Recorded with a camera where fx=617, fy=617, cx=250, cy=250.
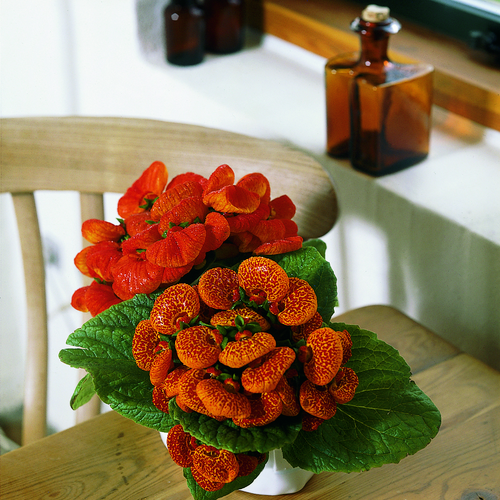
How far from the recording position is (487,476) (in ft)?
1.66

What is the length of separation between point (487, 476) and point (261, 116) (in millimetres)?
603

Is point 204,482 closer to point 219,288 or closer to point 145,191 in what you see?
point 219,288

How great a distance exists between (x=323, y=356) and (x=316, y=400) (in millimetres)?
29

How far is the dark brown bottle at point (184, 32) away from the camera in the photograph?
1.04 metres

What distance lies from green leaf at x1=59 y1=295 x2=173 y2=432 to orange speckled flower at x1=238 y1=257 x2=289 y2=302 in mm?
90

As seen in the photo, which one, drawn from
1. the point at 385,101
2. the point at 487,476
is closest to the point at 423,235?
the point at 385,101

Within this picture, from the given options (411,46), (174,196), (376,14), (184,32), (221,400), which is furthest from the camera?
(184,32)

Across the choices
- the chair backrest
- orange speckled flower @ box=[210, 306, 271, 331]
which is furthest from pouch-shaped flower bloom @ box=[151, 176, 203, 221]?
the chair backrest

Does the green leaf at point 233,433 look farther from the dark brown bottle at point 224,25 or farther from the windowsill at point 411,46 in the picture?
the dark brown bottle at point 224,25

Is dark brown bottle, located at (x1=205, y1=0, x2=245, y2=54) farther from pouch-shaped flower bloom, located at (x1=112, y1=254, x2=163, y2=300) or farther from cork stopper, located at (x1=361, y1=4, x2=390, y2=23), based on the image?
pouch-shaped flower bloom, located at (x1=112, y1=254, x2=163, y2=300)

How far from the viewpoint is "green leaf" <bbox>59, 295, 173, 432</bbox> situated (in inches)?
16.1

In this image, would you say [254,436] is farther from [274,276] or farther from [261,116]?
[261,116]

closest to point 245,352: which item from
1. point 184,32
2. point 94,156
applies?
point 94,156

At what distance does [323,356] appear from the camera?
0.36 metres
